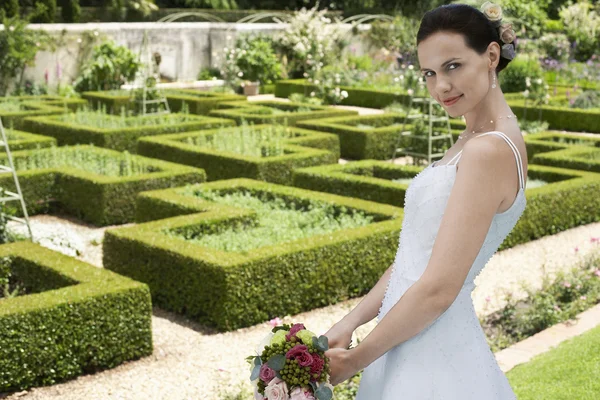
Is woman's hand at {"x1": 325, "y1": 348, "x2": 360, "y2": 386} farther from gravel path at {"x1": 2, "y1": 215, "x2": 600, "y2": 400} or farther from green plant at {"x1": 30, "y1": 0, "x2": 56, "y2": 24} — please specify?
green plant at {"x1": 30, "y1": 0, "x2": 56, "y2": 24}

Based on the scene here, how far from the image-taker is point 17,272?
21.0ft

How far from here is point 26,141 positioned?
11.3 meters

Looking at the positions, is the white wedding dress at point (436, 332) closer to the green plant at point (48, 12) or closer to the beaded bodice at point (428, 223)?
the beaded bodice at point (428, 223)

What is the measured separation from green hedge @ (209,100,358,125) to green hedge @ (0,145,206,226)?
4088 mm

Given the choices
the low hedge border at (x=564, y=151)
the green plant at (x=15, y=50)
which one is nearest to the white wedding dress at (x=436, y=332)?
the low hedge border at (x=564, y=151)

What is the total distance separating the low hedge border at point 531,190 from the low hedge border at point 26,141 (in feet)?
12.2

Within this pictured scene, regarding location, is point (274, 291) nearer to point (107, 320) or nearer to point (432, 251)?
point (107, 320)

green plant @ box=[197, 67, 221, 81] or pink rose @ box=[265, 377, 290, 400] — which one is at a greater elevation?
pink rose @ box=[265, 377, 290, 400]

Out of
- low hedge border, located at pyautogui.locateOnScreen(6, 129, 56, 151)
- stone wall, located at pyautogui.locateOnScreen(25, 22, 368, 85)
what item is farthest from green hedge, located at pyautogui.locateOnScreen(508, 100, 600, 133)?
stone wall, located at pyautogui.locateOnScreen(25, 22, 368, 85)

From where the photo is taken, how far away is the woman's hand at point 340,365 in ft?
6.19

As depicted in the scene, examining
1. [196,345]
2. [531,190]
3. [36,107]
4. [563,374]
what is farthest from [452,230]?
[36,107]

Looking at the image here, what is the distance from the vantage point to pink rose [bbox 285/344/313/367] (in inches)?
72.1

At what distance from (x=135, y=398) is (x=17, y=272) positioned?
1842 millimetres

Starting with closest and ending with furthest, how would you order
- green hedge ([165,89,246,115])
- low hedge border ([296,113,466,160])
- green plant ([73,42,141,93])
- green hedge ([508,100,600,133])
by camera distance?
low hedge border ([296,113,466,160]), green hedge ([508,100,600,133]), green hedge ([165,89,246,115]), green plant ([73,42,141,93])
